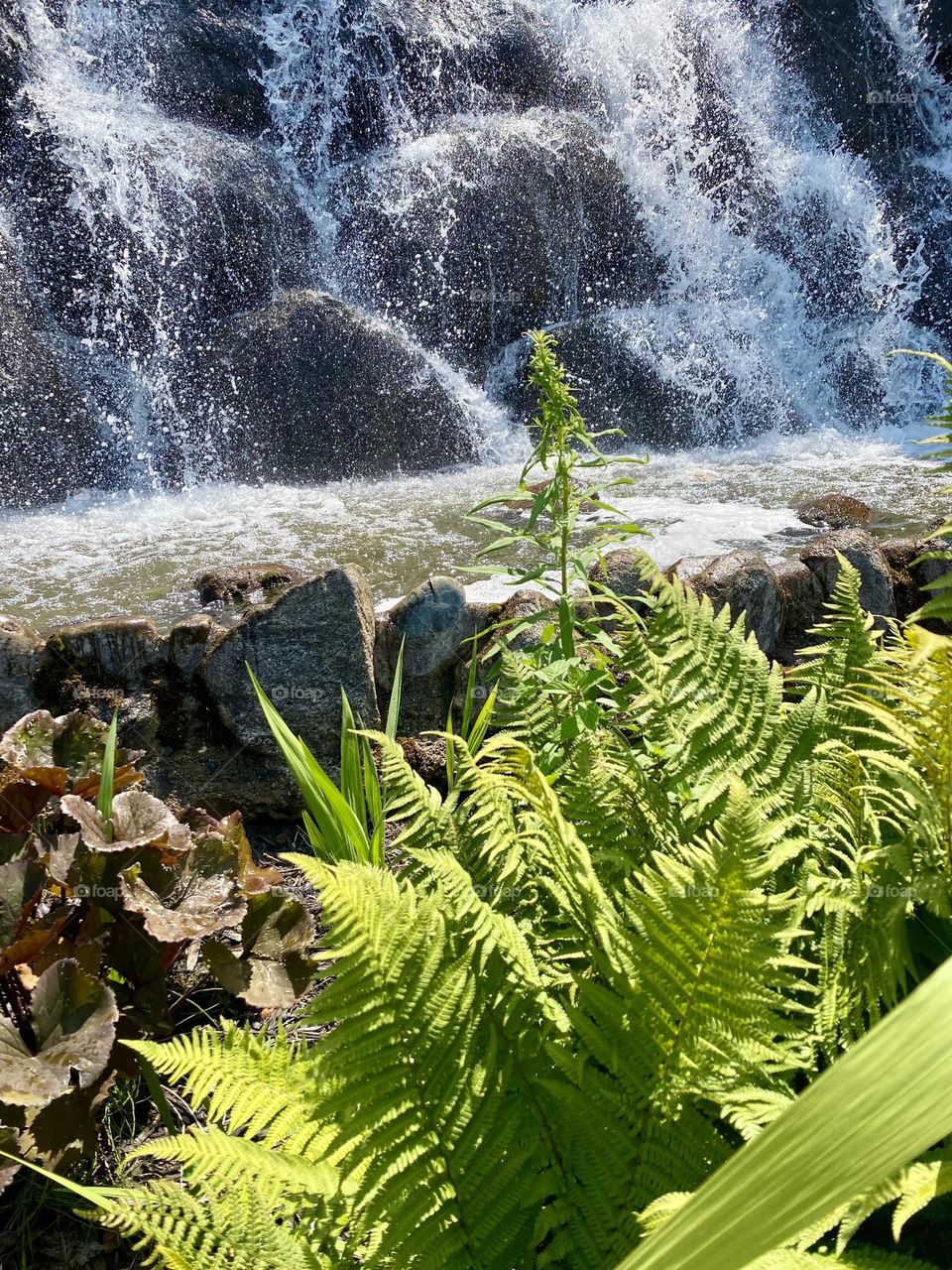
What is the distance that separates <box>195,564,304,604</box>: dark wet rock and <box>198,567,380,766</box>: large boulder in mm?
2357

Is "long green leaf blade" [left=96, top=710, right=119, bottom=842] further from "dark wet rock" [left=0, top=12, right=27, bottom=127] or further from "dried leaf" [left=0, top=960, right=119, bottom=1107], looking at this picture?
"dark wet rock" [left=0, top=12, right=27, bottom=127]

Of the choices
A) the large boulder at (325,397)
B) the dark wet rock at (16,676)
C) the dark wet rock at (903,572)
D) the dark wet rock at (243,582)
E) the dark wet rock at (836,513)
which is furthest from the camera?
the large boulder at (325,397)

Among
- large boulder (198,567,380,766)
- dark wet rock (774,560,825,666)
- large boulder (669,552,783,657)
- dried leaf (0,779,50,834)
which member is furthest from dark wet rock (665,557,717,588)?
dried leaf (0,779,50,834)

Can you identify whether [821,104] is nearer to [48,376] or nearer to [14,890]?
[48,376]

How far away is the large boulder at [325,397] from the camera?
940 centimetres

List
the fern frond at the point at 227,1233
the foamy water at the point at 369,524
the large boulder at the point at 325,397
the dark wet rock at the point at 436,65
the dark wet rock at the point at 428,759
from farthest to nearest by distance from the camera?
the dark wet rock at the point at 436,65
the large boulder at the point at 325,397
the foamy water at the point at 369,524
the dark wet rock at the point at 428,759
the fern frond at the point at 227,1233

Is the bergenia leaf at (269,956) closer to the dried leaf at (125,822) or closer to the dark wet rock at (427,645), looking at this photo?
the dried leaf at (125,822)

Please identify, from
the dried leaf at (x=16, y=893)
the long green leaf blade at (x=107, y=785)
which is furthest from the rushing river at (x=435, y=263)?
the dried leaf at (x=16, y=893)

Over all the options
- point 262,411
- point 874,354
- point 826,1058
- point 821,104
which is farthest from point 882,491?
point 821,104

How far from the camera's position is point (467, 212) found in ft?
37.8

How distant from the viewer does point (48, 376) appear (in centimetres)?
940

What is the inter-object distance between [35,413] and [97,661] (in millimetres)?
7343

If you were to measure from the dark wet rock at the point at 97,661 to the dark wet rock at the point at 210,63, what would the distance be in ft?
37.4

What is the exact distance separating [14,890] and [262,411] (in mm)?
8365
